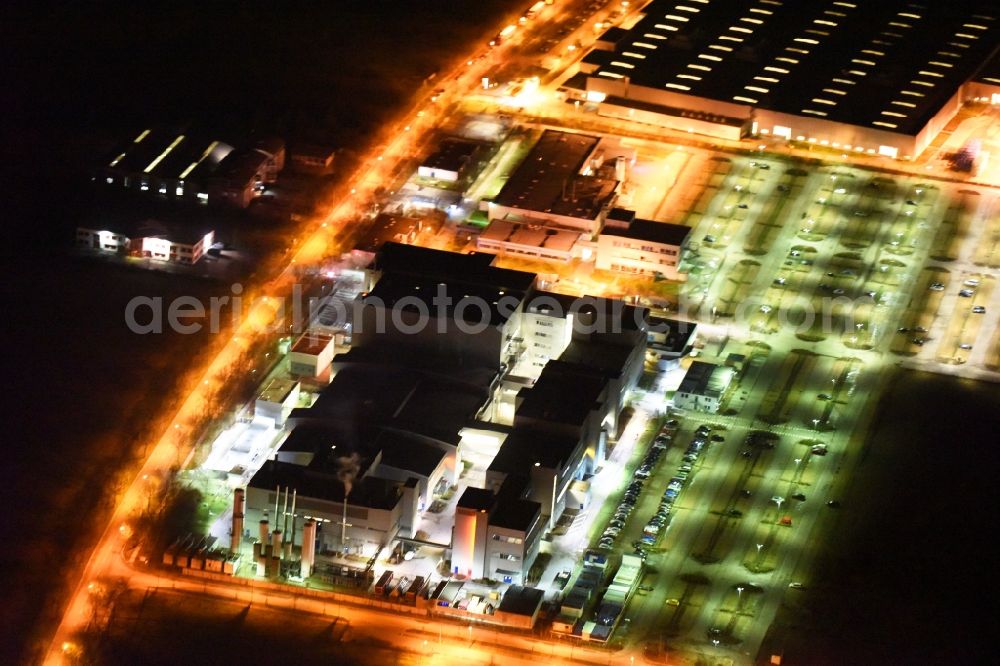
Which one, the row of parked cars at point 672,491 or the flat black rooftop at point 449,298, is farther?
the flat black rooftop at point 449,298

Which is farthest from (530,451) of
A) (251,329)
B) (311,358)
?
(251,329)

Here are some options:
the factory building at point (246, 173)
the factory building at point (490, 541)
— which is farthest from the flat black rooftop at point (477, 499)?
the factory building at point (246, 173)

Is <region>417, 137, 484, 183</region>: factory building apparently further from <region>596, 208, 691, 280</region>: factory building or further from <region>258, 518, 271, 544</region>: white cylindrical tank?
<region>258, 518, 271, 544</region>: white cylindrical tank

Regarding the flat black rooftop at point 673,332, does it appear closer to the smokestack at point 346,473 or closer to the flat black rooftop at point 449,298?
the flat black rooftop at point 449,298

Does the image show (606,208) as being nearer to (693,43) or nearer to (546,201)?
(546,201)

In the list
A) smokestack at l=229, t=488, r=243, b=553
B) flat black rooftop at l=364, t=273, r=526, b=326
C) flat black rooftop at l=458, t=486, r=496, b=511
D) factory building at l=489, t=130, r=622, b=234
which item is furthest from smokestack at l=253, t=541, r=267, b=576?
factory building at l=489, t=130, r=622, b=234

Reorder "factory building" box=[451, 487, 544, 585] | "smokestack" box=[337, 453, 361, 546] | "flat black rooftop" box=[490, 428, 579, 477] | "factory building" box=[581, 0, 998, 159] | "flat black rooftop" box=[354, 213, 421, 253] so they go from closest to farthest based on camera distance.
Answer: "factory building" box=[451, 487, 544, 585] < "smokestack" box=[337, 453, 361, 546] < "flat black rooftop" box=[490, 428, 579, 477] < "flat black rooftop" box=[354, 213, 421, 253] < "factory building" box=[581, 0, 998, 159]
